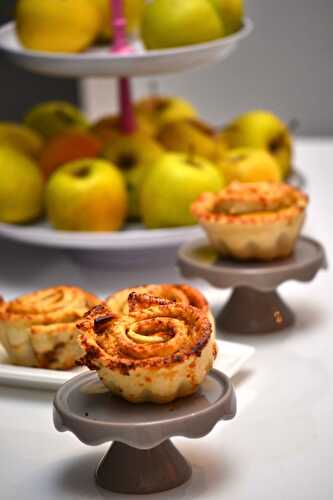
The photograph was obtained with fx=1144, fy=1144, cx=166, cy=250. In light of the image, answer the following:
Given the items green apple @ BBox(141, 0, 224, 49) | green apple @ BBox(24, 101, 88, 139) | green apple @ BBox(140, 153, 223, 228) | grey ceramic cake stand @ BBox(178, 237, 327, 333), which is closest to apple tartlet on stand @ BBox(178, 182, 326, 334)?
grey ceramic cake stand @ BBox(178, 237, 327, 333)

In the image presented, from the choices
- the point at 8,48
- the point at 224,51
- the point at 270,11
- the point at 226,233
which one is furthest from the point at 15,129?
the point at 270,11

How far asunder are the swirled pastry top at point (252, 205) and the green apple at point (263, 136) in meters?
0.34

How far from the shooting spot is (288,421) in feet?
2.83

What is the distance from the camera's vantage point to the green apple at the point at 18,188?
1.21 m

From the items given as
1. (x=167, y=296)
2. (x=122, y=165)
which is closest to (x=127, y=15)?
(x=122, y=165)

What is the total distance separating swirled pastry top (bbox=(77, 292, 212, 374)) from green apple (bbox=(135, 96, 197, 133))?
66 centimetres

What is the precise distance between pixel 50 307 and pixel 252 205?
21cm

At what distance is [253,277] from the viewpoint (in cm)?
99

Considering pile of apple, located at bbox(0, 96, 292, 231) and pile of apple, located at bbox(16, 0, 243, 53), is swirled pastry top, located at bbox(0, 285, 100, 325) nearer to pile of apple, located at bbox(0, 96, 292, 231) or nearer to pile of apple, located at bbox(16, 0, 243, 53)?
pile of apple, located at bbox(0, 96, 292, 231)

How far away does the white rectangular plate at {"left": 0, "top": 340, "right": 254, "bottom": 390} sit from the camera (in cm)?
90

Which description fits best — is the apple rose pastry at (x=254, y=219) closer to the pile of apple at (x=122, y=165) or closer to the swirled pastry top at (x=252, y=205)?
the swirled pastry top at (x=252, y=205)

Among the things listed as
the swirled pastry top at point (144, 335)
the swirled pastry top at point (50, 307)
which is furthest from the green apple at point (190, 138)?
the swirled pastry top at point (144, 335)

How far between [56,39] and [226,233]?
13.0 inches

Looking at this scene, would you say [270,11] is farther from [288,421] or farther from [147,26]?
[288,421]
